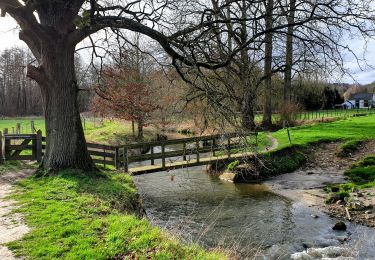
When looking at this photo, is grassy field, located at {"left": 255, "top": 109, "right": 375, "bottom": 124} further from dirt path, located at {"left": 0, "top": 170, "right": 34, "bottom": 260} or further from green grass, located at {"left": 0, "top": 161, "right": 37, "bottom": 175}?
dirt path, located at {"left": 0, "top": 170, "right": 34, "bottom": 260}

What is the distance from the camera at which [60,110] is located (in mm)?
12141

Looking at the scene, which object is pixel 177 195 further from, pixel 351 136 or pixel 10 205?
pixel 351 136

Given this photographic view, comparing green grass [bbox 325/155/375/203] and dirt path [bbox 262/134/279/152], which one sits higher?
dirt path [bbox 262/134/279/152]

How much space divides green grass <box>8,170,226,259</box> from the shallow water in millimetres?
1655

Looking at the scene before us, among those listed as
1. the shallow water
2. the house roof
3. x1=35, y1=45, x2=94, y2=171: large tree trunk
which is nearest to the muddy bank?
the shallow water

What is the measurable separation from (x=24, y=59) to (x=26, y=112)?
10.9 meters

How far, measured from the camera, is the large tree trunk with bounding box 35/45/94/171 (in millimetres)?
12055

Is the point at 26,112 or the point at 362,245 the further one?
the point at 26,112

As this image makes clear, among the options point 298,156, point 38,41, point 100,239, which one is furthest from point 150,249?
point 298,156

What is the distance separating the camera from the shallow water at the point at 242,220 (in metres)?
9.90

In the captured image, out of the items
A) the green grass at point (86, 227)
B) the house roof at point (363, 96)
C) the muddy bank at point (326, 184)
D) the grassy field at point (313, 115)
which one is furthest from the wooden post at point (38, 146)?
the house roof at point (363, 96)

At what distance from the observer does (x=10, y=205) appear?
905cm

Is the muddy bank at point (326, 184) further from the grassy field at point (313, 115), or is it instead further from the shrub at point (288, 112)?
the grassy field at point (313, 115)

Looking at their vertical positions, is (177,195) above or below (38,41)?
below
